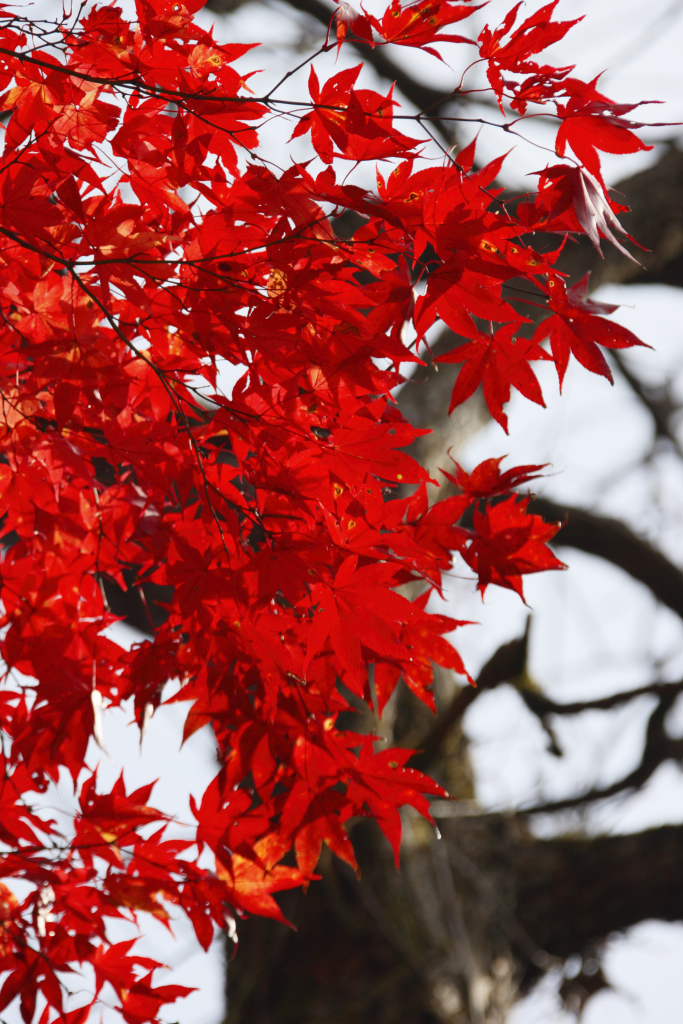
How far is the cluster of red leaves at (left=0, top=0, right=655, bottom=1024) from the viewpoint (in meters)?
1.02

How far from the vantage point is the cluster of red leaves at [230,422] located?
3.35ft

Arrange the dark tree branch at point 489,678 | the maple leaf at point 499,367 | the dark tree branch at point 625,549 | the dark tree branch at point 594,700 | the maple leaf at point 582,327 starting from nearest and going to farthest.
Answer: the maple leaf at point 582,327, the maple leaf at point 499,367, the dark tree branch at point 489,678, the dark tree branch at point 594,700, the dark tree branch at point 625,549

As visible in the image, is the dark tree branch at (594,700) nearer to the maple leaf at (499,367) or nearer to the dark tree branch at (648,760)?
the dark tree branch at (648,760)

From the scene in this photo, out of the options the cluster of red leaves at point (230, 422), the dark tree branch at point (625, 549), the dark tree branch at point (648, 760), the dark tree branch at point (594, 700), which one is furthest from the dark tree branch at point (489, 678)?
the cluster of red leaves at point (230, 422)

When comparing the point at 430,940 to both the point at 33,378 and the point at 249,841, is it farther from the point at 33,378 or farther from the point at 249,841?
the point at 33,378

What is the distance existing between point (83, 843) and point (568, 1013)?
6.39ft

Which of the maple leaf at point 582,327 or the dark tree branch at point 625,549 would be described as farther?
the dark tree branch at point 625,549

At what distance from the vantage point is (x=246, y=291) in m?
1.05

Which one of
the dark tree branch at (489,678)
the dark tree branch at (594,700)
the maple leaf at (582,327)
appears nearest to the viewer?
the maple leaf at (582,327)

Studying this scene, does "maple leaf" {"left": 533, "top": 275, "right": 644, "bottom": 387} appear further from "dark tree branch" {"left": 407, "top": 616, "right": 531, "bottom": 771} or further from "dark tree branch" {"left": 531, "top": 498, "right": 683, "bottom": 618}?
"dark tree branch" {"left": 531, "top": 498, "right": 683, "bottom": 618}

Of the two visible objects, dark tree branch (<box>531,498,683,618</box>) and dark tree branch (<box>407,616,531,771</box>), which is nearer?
dark tree branch (<box>407,616,531,771</box>)

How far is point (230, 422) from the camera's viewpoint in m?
1.11

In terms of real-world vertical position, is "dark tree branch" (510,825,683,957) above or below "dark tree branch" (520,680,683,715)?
below

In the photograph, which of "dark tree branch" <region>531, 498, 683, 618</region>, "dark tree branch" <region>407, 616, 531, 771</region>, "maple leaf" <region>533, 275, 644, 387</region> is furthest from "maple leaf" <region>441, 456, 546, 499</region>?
"dark tree branch" <region>531, 498, 683, 618</region>
